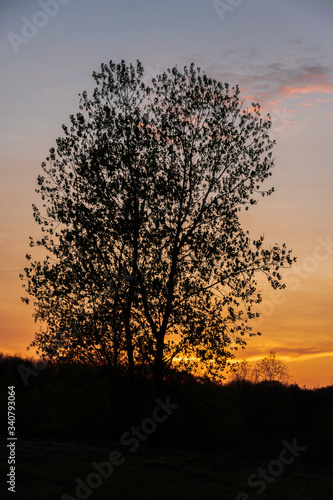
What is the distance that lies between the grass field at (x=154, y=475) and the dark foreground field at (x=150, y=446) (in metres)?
0.04

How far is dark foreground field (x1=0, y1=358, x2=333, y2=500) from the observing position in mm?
18969

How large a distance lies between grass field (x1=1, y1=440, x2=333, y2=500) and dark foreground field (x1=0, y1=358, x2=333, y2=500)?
4 cm

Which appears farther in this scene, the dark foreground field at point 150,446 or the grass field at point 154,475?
the dark foreground field at point 150,446

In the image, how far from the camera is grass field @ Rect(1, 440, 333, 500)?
17.9 m

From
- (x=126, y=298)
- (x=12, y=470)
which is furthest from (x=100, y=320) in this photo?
(x=12, y=470)

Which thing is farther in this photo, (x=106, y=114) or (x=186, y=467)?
(x=106, y=114)

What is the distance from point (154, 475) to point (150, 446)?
10.6 metres

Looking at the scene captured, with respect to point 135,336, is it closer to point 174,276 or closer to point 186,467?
point 174,276

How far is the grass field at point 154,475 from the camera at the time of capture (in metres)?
17.9

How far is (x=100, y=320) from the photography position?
1277 inches

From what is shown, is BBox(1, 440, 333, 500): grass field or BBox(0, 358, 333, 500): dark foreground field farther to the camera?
Result: BBox(0, 358, 333, 500): dark foreground field

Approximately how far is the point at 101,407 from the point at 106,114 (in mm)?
16643

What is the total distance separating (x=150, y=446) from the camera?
3122 centimetres

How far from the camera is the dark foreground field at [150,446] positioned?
747 inches
